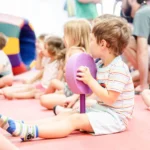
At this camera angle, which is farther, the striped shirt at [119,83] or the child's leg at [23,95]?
the child's leg at [23,95]

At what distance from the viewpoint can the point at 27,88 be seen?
9.33 ft

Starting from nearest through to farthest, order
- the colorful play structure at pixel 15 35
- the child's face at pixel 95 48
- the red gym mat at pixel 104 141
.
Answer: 1. the red gym mat at pixel 104 141
2. the child's face at pixel 95 48
3. the colorful play structure at pixel 15 35

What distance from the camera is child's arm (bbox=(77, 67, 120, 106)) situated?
4.96 ft

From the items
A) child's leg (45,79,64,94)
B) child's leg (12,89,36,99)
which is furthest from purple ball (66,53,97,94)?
child's leg (12,89,36,99)

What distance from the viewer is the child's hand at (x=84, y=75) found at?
153 cm

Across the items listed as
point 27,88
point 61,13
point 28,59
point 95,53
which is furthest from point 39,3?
point 95,53

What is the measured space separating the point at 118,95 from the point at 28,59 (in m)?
2.71

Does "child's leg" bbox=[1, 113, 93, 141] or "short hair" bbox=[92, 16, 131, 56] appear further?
"short hair" bbox=[92, 16, 131, 56]

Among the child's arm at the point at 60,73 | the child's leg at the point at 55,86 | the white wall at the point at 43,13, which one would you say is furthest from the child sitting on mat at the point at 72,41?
the white wall at the point at 43,13

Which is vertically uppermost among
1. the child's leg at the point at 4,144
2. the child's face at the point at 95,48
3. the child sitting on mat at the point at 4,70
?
the child's face at the point at 95,48

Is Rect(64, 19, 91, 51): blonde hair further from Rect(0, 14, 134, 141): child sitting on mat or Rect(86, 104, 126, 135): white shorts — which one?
Rect(86, 104, 126, 135): white shorts

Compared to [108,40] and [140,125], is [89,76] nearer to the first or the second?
[108,40]

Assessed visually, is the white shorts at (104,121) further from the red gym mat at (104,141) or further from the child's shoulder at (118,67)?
the child's shoulder at (118,67)

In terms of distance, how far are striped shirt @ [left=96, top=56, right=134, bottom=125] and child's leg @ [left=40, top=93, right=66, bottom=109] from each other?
54 centimetres
